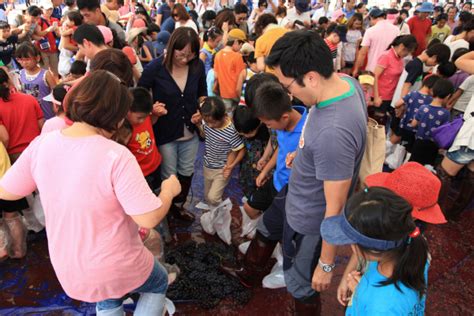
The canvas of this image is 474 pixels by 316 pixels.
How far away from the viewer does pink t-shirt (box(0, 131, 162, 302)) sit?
1396 mm

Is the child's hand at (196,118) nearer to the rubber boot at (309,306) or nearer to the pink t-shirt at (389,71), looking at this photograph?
the rubber boot at (309,306)

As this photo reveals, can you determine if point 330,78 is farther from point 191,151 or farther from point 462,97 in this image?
point 462,97

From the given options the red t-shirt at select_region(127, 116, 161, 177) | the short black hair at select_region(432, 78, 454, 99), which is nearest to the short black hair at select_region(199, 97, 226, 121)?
the red t-shirt at select_region(127, 116, 161, 177)

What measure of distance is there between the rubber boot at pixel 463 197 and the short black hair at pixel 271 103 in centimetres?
230

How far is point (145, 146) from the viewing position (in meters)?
2.66

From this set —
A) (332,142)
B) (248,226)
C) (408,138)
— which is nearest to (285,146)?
(332,142)

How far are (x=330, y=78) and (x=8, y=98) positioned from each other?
2.60 meters

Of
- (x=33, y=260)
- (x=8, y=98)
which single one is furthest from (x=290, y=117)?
(x=33, y=260)

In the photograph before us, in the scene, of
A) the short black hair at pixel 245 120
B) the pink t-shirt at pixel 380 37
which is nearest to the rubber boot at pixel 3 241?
the short black hair at pixel 245 120

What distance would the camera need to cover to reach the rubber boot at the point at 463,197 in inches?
134

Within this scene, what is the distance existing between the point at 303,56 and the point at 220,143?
1657 millimetres

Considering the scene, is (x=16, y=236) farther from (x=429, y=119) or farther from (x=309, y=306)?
(x=429, y=119)

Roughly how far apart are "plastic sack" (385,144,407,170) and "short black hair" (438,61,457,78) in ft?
3.21

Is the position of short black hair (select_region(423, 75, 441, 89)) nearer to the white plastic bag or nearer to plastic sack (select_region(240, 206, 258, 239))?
plastic sack (select_region(240, 206, 258, 239))
